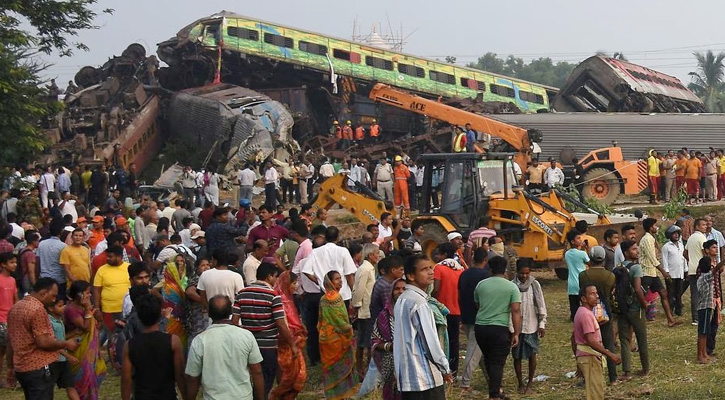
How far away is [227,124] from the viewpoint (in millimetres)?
31812

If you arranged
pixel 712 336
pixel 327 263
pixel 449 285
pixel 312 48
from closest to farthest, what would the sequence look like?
pixel 449 285 < pixel 327 263 < pixel 712 336 < pixel 312 48

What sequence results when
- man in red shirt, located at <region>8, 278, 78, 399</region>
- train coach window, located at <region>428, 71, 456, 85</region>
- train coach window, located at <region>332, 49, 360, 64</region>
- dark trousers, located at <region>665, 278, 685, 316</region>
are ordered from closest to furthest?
1. man in red shirt, located at <region>8, 278, 78, 399</region>
2. dark trousers, located at <region>665, 278, 685, 316</region>
3. train coach window, located at <region>332, 49, 360, 64</region>
4. train coach window, located at <region>428, 71, 456, 85</region>

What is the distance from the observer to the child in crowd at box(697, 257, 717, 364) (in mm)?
11453

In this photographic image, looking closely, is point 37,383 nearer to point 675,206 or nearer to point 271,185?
point 271,185

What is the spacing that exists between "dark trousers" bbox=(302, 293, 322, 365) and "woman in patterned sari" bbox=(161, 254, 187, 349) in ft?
5.86

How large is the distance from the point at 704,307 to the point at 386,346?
14.7 ft

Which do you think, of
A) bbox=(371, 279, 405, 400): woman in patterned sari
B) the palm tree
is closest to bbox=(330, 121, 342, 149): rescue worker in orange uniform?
bbox=(371, 279, 405, 400): woman in patterned sari

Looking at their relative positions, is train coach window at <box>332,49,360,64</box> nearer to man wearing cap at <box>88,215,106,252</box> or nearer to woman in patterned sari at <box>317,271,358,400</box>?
man wearing cap at <box>88,215,106,252</box>

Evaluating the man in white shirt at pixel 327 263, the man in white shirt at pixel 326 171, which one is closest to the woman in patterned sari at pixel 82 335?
the man in white shirt at pixel 327 263

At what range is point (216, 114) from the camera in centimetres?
3238

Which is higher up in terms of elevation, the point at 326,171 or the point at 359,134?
the point at 359,134

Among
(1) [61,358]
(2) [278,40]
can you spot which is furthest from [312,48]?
(1) [61,358]

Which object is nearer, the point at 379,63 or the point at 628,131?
the point at 628,131

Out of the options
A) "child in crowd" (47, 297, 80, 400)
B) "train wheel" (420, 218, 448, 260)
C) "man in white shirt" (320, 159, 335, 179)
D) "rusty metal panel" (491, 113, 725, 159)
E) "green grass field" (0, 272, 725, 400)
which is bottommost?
"green grass field" (0, 272, 725, 400)
